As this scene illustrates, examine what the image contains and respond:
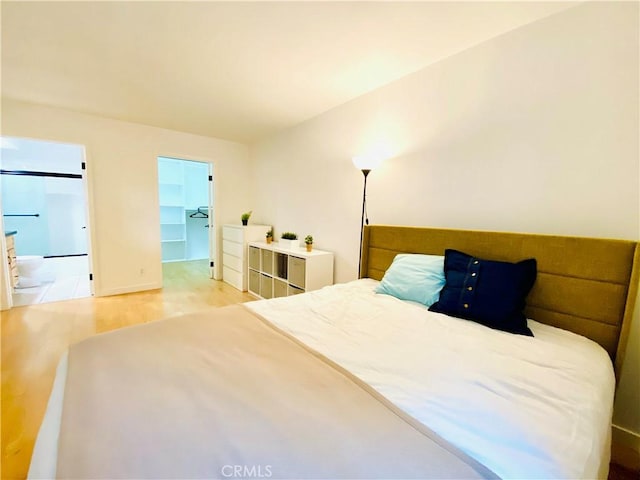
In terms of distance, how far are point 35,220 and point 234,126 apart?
5.60 meters

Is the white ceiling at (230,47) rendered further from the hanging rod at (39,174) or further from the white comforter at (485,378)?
the hanging rod at (39,174)

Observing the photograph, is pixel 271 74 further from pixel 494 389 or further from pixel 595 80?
pixel 494 389

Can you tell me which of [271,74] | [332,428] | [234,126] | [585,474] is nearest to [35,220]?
[234,126]

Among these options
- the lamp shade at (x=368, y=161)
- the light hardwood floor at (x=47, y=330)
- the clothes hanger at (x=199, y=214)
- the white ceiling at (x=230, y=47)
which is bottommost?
the light hardwood floor at (x=47, y=330)

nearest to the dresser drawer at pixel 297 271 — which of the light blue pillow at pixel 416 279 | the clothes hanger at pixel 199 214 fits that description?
the light blue pillow at pixel 416 279

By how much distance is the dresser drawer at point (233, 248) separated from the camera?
4.20m

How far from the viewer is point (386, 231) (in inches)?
98.8

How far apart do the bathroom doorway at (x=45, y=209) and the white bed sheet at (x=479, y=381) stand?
465cm

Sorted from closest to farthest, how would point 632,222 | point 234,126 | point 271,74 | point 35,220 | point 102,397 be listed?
point 102,397 → point 632,222 → point 271,74 → point 234,126 → point 35,220

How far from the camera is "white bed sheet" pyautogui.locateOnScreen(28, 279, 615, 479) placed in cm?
72

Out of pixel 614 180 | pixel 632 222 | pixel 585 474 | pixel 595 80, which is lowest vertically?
pixel 585 474

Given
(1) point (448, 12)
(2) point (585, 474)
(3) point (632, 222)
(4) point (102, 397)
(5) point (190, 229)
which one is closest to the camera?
(2) point (585, 474)

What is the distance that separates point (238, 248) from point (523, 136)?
3670 millimetres

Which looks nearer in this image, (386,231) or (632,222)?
(632,222)
